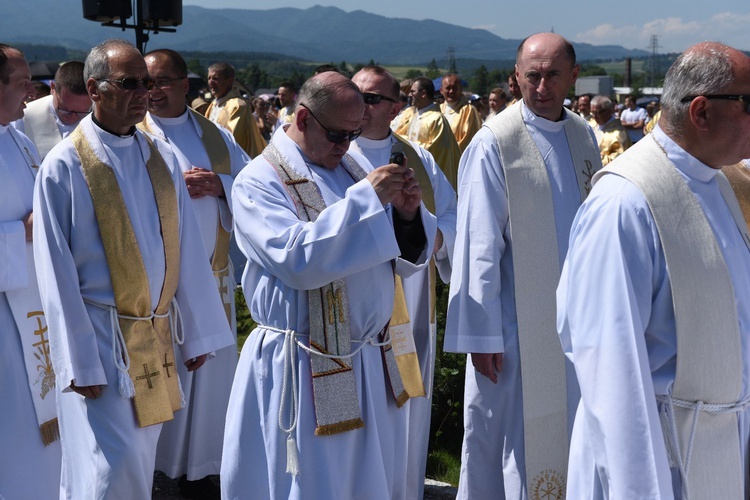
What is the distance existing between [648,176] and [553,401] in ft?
5.97

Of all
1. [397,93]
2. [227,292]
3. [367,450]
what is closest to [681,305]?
[367,450]

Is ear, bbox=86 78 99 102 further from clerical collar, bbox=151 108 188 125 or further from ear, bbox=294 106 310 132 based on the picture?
clerical collar, bbox=151 108 188 125

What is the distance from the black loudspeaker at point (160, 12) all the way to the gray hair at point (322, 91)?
6.74 metres

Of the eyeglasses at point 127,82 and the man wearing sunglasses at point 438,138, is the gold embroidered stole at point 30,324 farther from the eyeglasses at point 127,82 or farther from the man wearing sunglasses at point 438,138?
the man wearing sunglasses at point 438,138

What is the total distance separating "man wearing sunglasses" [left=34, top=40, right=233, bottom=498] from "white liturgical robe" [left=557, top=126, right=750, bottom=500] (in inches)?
69.4

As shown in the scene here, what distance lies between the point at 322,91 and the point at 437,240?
136 cm

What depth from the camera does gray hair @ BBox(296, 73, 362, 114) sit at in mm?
3307

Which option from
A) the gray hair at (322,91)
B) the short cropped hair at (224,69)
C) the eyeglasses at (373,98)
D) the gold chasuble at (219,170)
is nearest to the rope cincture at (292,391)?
the gray hair at (322,91)

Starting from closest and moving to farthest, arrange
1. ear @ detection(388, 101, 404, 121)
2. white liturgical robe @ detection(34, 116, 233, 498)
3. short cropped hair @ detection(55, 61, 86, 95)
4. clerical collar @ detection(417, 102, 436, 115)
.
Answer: white liturgical robe @ detection(34, 116, 233, 498) < ear @ detection(388, 101, 404, 121) < short cropped hair @ detection(55, 61, 86, 95) < clerical collar @ detection(417, 102, 436, 115)

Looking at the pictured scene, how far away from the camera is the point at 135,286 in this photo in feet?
12.2

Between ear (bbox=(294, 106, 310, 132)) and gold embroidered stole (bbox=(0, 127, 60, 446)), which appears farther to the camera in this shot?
gold embroidered stole (bbox=(0, 127, 60, 446))

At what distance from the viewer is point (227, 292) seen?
18.2ft

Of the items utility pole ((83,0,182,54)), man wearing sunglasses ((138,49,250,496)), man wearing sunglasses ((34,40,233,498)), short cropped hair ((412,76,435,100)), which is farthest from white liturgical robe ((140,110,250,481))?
short cropped hair ((412,76,435,100))

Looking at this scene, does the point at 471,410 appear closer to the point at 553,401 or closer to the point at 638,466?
the point at 553,401
